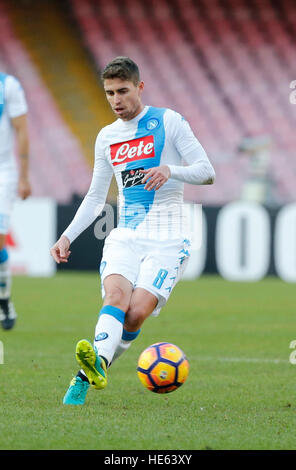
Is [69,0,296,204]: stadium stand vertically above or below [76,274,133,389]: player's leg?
above

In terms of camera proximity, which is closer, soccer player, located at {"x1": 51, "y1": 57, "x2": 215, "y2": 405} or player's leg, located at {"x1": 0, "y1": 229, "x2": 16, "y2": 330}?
soccer player, located at {"x1": 51, "y1": 57, "x2": 215, "y2": 405}

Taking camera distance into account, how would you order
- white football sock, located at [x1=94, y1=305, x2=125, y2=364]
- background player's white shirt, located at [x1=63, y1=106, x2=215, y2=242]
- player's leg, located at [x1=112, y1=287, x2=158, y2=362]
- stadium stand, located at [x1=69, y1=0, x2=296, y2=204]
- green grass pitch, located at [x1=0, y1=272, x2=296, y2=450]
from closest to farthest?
green grass pitch, located at [x1=0, y1=272, x2=296, y2=450], white football sock, located at [x1=94, y1=305, x2=125, y2=364], player's leg, located at [x1=112, y1=287, x2=158, y2=362], background player's white shirt, located at [x1=63, y1=106, x2=215, y2=242], stadium stand, located at [x1=69, y1=0, x2=296, y2=204]

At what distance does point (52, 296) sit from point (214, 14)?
11.1 m

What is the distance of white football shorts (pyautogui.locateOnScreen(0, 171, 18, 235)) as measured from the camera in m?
7.64

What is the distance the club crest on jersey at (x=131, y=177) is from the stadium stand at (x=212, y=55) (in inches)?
561

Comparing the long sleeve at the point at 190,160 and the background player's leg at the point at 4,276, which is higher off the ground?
the long sleeve at the point at 190,160

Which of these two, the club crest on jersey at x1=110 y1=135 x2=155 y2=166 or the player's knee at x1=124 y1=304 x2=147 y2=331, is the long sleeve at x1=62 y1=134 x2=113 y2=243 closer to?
the club crest on jersey at x1=110 y1=135 x2=155 y2=166

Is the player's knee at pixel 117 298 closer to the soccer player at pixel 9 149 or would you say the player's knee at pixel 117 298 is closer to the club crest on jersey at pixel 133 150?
the club crest on jersey at pixel 133 150

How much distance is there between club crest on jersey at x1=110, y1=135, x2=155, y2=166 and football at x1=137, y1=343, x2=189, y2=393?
3.69 ft

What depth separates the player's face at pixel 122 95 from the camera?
4.92 metres

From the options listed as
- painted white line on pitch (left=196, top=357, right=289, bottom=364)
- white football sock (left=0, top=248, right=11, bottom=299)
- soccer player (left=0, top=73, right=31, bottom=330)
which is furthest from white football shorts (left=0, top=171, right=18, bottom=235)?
painted white line on pitch (left=196, top=357, right=289, bottom=364)

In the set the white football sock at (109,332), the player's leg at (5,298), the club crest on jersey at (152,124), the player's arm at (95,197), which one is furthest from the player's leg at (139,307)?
the player's leg at (5,298)

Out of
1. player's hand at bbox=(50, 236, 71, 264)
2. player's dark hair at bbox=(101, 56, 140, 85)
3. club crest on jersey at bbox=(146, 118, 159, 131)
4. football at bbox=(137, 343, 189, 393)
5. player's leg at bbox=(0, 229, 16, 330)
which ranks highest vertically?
player's dark hair at bbox=(101, 56, 140, 85)
